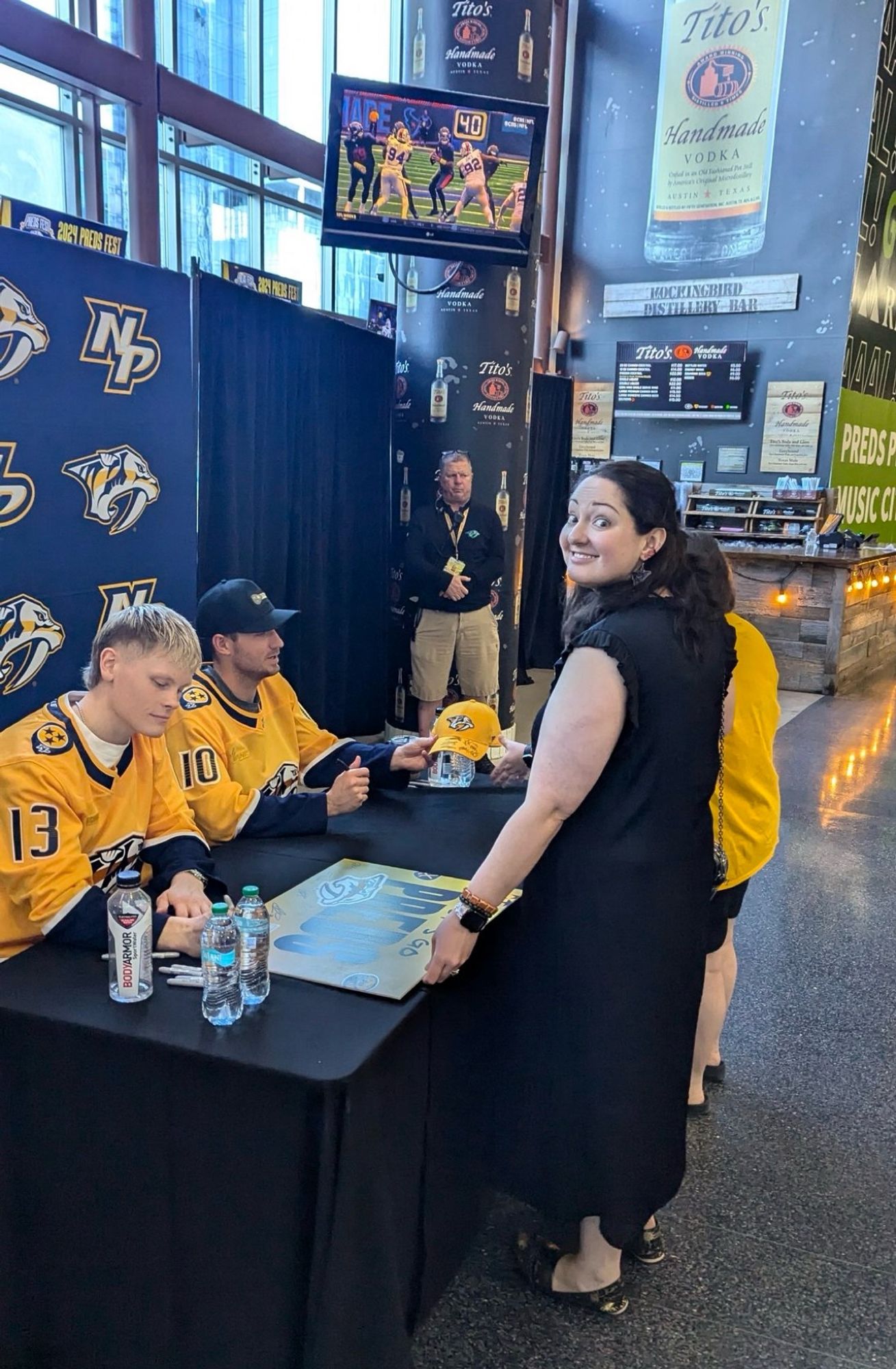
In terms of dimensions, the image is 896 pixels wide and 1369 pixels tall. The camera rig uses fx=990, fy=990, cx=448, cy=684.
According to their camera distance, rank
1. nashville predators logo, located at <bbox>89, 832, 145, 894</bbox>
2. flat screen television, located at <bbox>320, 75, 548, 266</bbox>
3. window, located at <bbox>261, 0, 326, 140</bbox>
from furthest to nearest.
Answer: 1. window, located at <bbox>261, 0, 326, 140</bbox>
2. flat screen television, located at <bbox>320, 75, 548, 266</bbox>
3. nashville predators logo, located at <bbox>89, 832, 145, 894</bbox>

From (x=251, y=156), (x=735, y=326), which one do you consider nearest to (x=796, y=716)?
(x=735, y=326)

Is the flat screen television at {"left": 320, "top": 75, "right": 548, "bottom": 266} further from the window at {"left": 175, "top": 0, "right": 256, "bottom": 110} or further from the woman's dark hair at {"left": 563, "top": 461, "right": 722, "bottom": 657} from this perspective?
the woman's dark hair at {"left": 563, "top": 461, "right": 722, "bottom": 657}

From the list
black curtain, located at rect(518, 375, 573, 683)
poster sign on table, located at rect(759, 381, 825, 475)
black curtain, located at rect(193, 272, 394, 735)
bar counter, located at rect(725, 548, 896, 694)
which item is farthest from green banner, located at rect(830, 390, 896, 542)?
black curtain, located at rect(193, 272, 394, 735)

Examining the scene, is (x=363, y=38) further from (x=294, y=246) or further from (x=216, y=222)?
(x=216, y=222)

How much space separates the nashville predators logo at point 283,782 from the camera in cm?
239

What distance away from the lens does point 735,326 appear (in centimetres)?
931

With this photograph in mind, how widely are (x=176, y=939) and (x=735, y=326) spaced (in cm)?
918

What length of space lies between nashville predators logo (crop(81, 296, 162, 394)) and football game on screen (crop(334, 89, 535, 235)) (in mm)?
1933

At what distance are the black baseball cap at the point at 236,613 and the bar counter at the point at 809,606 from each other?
5.74 metres

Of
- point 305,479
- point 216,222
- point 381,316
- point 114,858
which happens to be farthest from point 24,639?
point 216,222

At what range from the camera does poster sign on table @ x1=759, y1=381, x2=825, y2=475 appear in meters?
9.07

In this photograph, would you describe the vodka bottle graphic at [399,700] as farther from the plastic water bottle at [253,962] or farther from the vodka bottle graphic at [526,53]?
the plastic water bottle at [253,962]

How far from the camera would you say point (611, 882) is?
154cm

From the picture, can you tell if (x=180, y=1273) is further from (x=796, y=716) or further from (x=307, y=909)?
(x=796, y=716)
